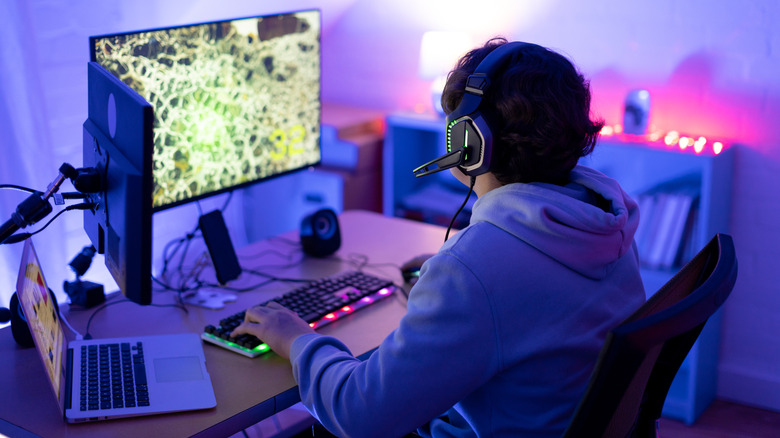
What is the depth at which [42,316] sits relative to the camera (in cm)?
128

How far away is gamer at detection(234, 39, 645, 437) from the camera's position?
1036mm

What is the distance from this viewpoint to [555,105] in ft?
3.60

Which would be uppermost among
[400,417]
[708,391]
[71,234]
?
[400,417]

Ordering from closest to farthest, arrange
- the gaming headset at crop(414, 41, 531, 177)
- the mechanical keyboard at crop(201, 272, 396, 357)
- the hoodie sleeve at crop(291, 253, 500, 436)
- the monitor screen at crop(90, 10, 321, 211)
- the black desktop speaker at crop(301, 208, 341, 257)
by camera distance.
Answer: the hoodie sleeve at crop(291, 253, 500, 436) < the gaming headset at crop(414, 41, 531, 177) < the mechanical keyboard at crop(201, 272, 396, 357) < the monitor screen at crop(90, 10, 321, 211) < the black desktop speaker at crop(301, 208, 341, 257)

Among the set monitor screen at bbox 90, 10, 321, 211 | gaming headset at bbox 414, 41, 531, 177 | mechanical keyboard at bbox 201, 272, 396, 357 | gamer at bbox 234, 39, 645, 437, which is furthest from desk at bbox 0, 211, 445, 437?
gaming headset at bbox 414, 41, 531, 177

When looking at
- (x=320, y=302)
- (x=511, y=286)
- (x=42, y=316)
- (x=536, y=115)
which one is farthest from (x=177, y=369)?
(x=536, y=115)

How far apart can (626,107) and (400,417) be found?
5.81ft

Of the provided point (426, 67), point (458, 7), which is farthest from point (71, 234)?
point (458, 7)

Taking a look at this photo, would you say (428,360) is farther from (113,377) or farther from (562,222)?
(113,377)

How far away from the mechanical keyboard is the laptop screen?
264mm

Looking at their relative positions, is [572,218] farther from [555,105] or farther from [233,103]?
[233,103]

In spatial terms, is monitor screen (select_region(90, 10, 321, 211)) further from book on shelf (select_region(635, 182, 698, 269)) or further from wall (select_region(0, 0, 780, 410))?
book on shelf (select_region(635, 182, 698, 269))

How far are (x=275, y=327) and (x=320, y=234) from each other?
1.84 feet

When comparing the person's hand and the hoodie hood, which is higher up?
the hoodie hood
